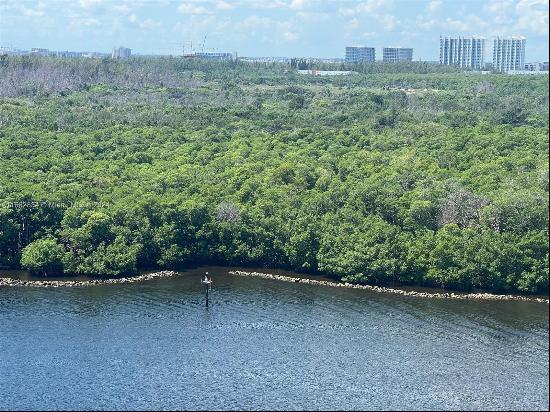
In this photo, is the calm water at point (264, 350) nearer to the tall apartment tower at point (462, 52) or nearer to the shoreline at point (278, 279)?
the shoreline at point (278, 279)

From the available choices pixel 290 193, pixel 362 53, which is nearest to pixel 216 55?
pixel 362 53

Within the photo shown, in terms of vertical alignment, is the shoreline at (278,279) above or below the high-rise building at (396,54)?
below

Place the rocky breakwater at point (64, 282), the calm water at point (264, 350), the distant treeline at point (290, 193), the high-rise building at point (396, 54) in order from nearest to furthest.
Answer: the calm water at point (264, 350)
the distant treeline at point (290, 193)
the rocky breakwater at point (64, 282)
the high-rise building at point (396, 54)

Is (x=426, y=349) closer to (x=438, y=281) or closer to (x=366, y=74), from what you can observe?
(x=438, y=281)

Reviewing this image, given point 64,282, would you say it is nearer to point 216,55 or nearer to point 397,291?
point 397,291

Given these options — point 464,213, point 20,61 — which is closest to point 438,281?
point 464,213

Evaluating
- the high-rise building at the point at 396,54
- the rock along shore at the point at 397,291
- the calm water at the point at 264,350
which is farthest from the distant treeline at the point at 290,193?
the high-rise building at the point at 396,54
